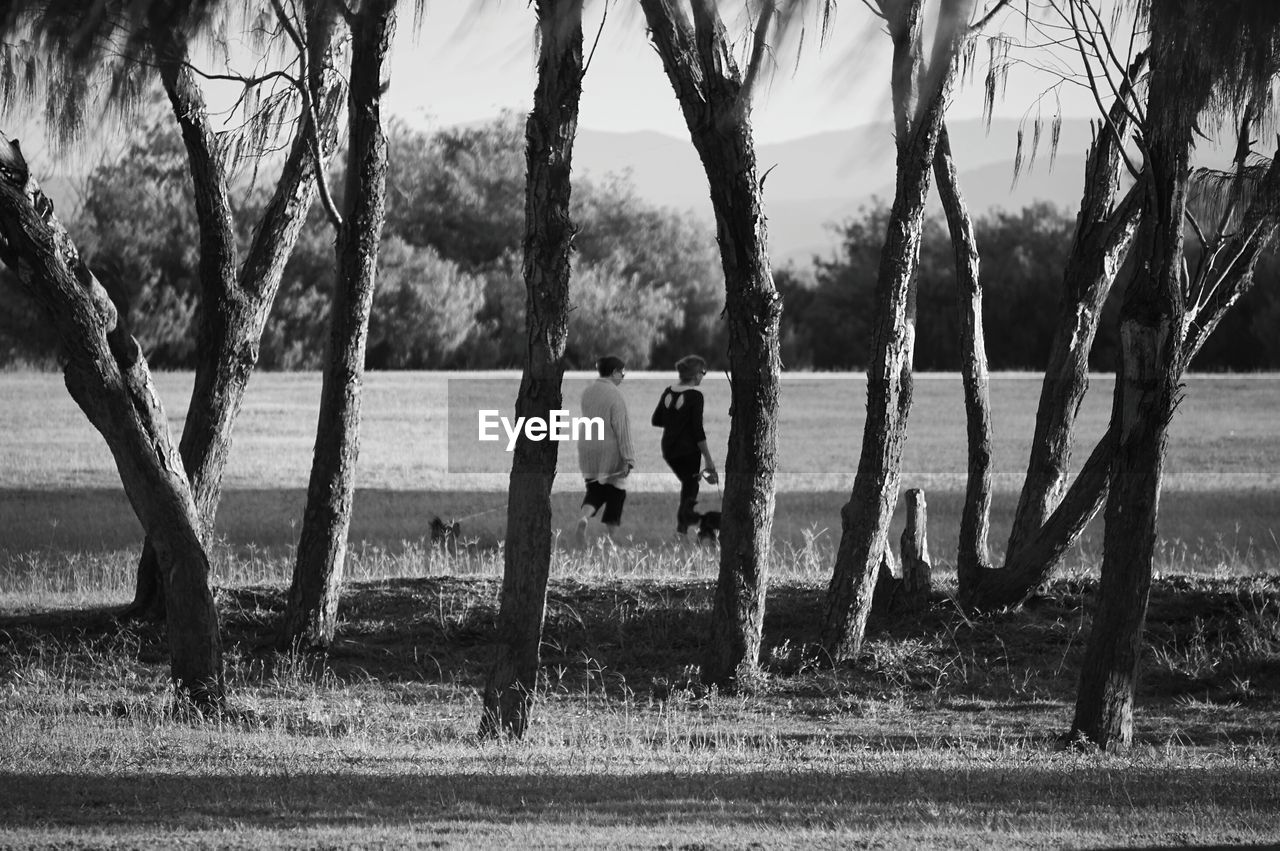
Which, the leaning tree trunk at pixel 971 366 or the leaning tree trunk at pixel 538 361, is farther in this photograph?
the leaning tree trunk at pixel 971 366

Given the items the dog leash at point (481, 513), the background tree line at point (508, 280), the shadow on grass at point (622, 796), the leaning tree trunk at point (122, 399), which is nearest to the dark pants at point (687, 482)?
the dog leash at point (481, 513)

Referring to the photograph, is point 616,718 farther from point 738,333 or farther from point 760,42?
point 760,42

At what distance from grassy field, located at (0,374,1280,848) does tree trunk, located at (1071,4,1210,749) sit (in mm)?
692

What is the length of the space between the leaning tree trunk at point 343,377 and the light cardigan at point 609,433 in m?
4.04

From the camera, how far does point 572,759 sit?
6.91 metres

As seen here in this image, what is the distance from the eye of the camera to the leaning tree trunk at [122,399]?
739 centimetres

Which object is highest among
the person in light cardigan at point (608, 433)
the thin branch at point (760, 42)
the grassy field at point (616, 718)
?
the thin branch at point (760, 42)

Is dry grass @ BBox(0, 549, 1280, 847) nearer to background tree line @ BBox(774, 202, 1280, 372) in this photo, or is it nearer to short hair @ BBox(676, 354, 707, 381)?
short hair @ BBox(676, 354, 707, 381)

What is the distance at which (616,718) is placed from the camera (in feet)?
Answer: 27.5

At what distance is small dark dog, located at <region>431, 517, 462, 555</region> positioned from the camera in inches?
571

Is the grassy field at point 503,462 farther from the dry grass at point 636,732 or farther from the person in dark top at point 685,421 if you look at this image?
the dry grass at point 636,732

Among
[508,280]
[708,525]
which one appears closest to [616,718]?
[708,525]

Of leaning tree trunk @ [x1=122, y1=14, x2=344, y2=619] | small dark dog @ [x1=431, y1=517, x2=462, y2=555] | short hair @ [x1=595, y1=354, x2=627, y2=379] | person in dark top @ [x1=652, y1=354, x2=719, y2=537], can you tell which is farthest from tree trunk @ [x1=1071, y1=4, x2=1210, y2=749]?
small dark dog @ [x1=431, y1=517, x2=462, y2=555]

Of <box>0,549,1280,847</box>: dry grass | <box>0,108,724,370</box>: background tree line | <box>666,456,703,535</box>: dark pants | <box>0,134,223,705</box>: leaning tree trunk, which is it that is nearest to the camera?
<box>0,549,1280,847</box>: dry grass
